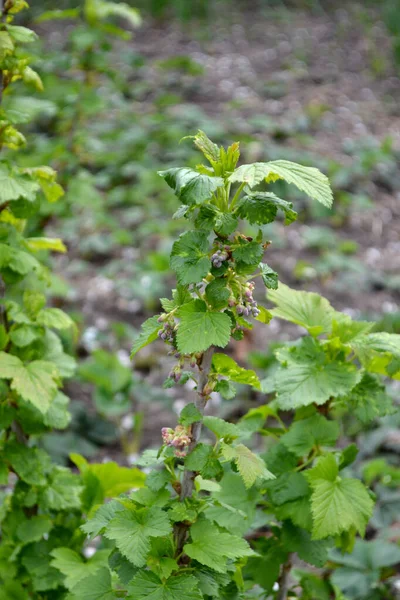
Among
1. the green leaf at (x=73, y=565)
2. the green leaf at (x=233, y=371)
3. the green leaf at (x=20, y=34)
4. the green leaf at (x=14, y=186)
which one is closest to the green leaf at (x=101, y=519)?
the green leaf at (x=73, y=565)

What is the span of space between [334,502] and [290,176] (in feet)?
2.35

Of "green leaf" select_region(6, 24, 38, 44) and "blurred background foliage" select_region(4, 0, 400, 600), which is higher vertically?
"green leaf" select_region(6, 24, 38, 44)

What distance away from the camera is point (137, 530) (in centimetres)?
117

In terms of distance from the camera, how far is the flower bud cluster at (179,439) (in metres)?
1.19

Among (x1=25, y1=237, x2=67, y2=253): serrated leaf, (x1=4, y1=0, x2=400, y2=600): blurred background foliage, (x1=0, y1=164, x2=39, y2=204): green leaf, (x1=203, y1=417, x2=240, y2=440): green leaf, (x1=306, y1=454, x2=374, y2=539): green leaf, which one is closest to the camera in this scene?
(x1=203, y1=417, x2=240, y2=440): green leaf

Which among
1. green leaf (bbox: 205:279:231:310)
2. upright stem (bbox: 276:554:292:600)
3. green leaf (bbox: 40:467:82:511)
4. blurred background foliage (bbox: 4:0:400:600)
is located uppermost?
green leaf (bbox: 205:279:231:310)

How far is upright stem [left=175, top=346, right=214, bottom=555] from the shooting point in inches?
48.2

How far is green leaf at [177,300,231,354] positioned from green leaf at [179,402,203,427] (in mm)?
167

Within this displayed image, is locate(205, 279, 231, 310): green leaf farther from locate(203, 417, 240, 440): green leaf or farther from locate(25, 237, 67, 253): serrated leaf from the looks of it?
locate(25, 237, 67, 253): serrated leaf

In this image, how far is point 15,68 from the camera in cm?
159

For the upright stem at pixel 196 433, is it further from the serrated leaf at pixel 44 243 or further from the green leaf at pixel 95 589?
the serrated leaf at pixel 44 243

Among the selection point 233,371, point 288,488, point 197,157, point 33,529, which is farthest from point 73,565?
point 197,157

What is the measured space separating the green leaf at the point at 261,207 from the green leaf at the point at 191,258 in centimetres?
8

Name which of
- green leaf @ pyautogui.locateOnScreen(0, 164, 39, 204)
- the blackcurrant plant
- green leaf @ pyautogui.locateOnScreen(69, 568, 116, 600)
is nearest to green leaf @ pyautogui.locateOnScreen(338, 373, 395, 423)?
the blackcurrant plant
